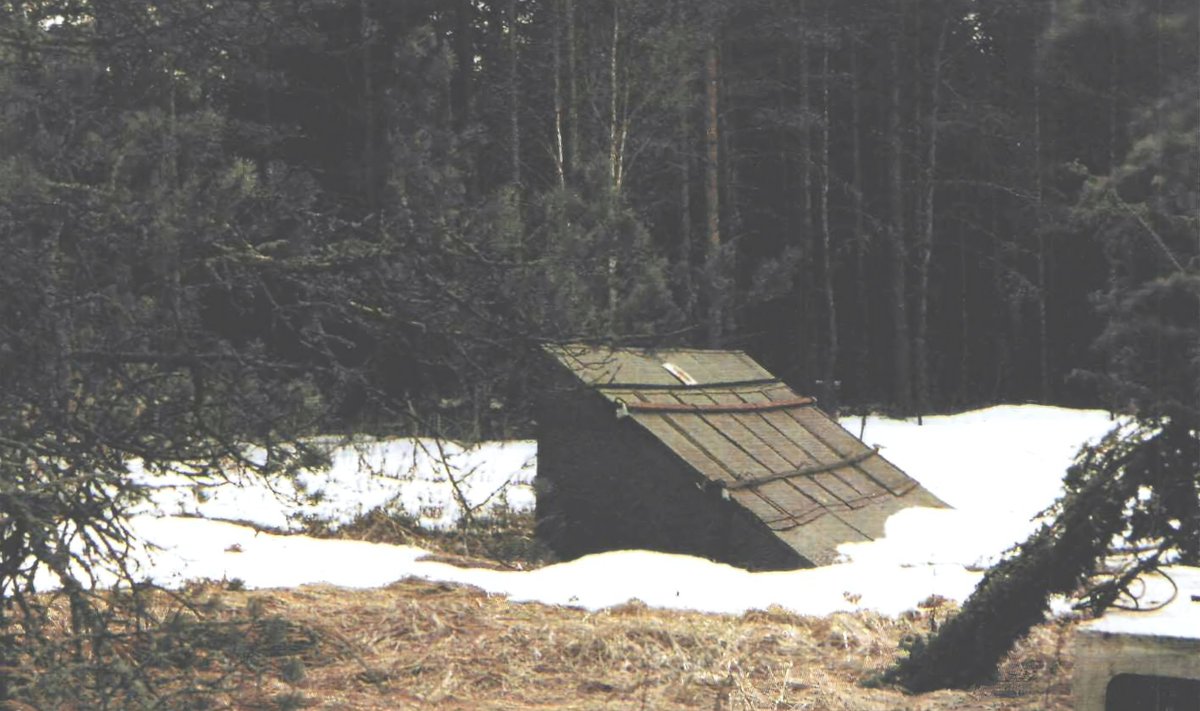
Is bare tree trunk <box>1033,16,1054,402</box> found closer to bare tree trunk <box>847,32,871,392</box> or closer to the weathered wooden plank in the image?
bare tree trunk <box>847,32,871,392</box>

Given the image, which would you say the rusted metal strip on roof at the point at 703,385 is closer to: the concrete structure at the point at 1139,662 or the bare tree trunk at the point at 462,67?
the concrete structure at the point at 1139,662

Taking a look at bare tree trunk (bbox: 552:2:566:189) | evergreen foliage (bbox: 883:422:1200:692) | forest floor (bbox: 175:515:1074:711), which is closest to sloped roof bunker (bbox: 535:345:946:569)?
forest floor (bbox: 175:515:1074:711)

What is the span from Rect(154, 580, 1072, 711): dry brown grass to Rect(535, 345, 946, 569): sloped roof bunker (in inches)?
54.5

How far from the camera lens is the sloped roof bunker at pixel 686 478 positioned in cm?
823

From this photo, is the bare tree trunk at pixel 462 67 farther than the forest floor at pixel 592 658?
Yes

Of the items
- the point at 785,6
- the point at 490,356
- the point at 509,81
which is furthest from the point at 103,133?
the point at 785,6

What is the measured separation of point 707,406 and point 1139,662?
16.3ft

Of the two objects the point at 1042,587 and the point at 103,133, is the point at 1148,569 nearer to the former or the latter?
the point at 1042,587

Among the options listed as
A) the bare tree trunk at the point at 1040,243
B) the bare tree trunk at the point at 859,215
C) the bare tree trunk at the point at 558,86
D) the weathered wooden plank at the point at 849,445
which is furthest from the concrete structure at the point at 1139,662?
the bare tree trunk at the point at 859,215

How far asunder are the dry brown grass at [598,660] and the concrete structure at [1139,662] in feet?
1.37

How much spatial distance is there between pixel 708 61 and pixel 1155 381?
15.9 m

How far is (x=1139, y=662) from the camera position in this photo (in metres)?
4.72

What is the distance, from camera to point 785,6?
2206 cm

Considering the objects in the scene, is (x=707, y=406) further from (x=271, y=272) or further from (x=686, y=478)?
(x=271, y=272)
